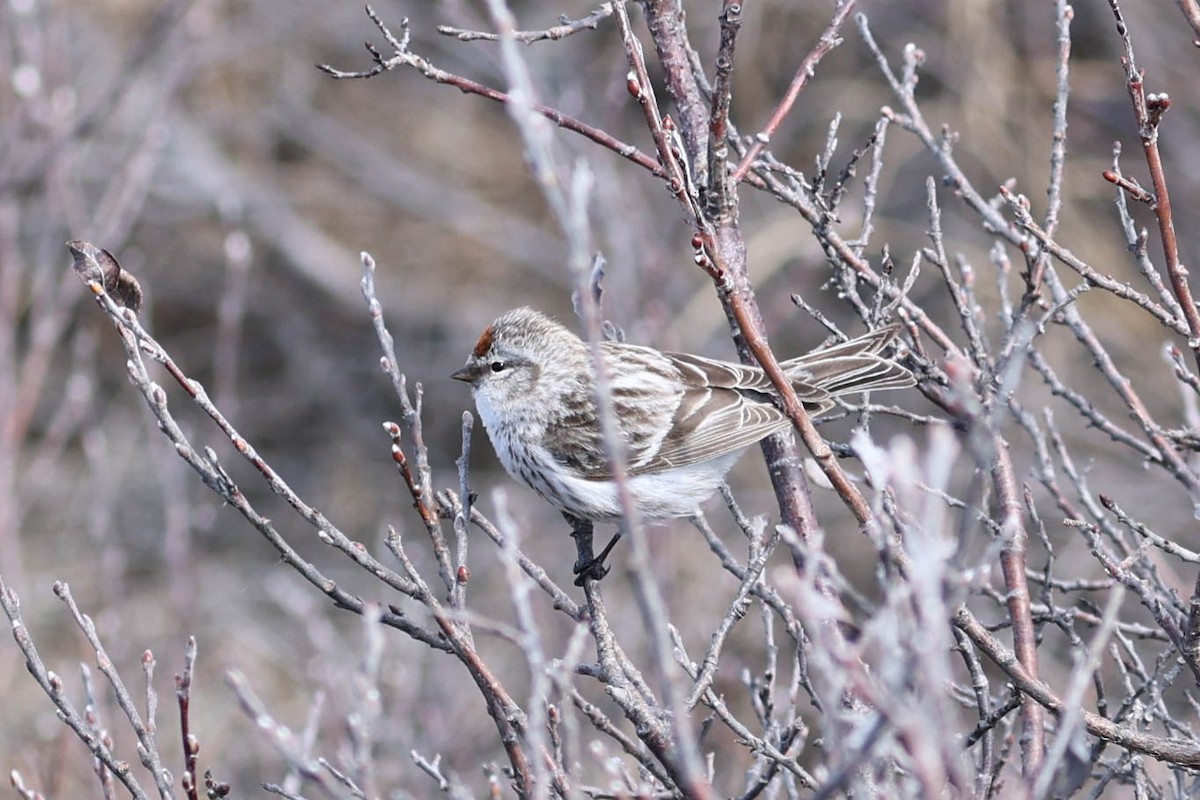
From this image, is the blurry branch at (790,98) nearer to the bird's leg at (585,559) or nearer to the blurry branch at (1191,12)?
the blurry branch at (1191,12)

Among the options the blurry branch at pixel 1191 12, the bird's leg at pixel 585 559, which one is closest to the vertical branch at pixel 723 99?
the blurry branch at pixel 1191 12

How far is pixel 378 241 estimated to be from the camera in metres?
11.8

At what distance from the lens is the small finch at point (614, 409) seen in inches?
185

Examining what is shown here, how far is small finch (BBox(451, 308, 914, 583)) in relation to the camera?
4.71m

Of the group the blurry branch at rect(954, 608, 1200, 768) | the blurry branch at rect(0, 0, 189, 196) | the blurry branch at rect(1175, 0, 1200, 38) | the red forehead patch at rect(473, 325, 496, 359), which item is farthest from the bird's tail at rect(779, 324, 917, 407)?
the blurry branch at rect(0, 0, 189, 196)

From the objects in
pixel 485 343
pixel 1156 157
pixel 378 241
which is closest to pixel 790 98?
pixel 1156 157

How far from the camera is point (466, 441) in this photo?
315 cm

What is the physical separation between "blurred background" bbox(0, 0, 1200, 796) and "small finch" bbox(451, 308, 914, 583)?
3197 millimetres

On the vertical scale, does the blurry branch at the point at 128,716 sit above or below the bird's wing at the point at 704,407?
below

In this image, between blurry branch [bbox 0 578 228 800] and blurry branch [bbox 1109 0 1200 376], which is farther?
blurry branch [bbox 1109 0 1200 376]

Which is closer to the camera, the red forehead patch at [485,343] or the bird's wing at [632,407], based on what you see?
the bird's wing at [632,407]

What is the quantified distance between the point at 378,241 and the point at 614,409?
24.1ft

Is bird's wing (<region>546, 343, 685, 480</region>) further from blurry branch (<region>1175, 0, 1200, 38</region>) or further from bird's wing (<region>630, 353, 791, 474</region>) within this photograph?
blurry branch (<region>1175, 0, 1200, 38</region>)

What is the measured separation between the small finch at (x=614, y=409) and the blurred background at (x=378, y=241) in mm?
3197
